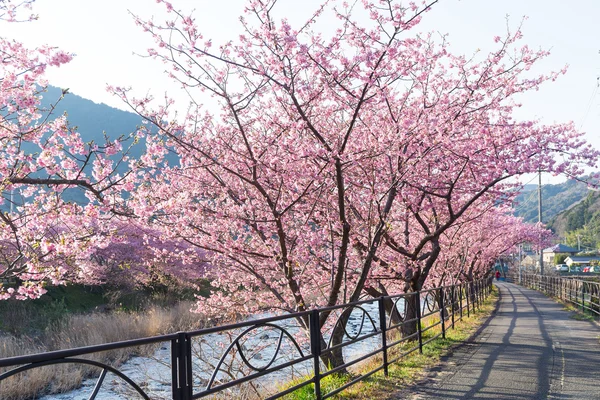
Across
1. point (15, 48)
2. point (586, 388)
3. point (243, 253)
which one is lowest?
point (586, 388)

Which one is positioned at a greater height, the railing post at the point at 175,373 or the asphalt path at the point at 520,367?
the railing post at the point at 175,373

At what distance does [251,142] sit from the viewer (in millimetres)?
9109

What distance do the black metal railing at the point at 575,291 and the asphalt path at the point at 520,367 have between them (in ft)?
12.0

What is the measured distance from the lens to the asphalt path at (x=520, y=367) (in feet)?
23.9

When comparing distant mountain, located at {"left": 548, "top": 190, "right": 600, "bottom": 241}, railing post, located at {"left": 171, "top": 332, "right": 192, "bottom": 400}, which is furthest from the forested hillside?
railing post, located at {"left": 171, "top": 332, "right": 192, "bottom": 400}

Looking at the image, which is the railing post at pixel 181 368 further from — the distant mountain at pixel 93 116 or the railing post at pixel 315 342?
the distant mountain at pixel 93 116

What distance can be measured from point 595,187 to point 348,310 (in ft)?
22.5

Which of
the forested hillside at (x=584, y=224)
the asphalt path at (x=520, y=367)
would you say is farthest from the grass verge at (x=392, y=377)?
the forested hillside at (x=584, y=224)

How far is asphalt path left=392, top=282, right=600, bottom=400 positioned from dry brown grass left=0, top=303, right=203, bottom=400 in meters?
7.92

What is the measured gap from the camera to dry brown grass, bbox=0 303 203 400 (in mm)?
12664

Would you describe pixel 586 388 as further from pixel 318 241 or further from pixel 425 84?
pixel 425 84

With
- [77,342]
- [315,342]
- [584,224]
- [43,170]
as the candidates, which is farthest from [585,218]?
[43,170]

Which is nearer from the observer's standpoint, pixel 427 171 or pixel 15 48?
pixel 15 48

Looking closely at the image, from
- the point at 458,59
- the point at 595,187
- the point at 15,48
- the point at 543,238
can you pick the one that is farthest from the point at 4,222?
the point at 543,238
